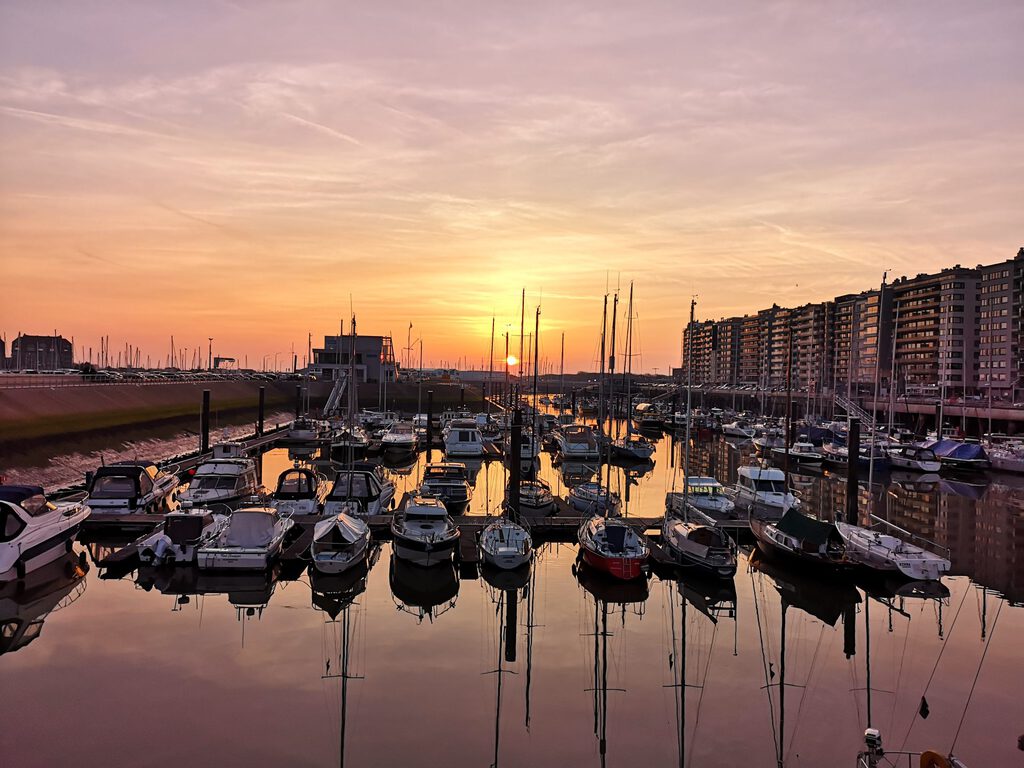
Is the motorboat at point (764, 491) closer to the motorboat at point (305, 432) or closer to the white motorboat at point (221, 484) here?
the white motorboat at point (221, 484)

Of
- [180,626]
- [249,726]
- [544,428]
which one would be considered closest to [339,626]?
[180,626]

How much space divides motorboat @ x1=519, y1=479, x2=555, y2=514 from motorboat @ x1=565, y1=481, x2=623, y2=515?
1555mm

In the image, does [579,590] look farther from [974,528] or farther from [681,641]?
[974,528]

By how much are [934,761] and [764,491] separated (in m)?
26.6

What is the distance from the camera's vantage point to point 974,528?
3706 cm

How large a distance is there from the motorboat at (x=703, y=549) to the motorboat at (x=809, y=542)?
2.11 m

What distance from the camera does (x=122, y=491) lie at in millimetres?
32500

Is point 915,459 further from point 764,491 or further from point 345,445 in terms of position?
point 345,445

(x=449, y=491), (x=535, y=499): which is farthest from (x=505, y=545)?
(x=449, y=491)

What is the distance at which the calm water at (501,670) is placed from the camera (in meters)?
14.5

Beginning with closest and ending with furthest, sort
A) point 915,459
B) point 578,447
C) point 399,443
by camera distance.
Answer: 1. point 915,459
2. point 578,447
3. point 399,443

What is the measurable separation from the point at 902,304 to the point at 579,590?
479 feet

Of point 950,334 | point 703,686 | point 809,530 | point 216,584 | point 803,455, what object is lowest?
point 703,686

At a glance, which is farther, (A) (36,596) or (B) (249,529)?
(B) (249,529)
